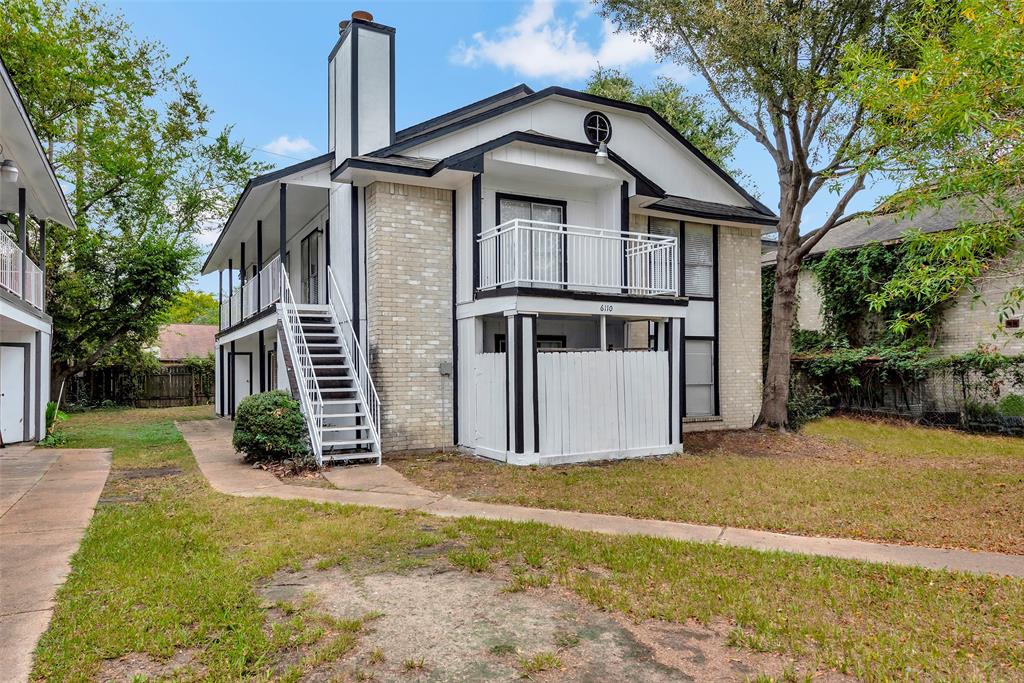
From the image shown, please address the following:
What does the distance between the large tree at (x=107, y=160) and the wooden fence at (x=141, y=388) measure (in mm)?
1071

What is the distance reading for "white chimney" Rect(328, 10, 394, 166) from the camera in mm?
12609

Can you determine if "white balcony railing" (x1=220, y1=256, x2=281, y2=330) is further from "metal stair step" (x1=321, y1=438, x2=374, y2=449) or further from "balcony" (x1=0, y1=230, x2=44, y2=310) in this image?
"balcony" (x1=0, y1=230, x2=44, y2=310)

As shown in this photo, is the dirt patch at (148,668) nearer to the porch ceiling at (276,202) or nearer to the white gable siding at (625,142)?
the white gable siding at (625,142)

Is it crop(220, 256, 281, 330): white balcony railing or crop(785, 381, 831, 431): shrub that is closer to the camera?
crop(220, 256, 281, 330): white balcony railing

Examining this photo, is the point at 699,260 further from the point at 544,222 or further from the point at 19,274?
the point at 19,274

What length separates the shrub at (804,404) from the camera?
16.8 meters

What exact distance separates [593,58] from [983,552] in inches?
1106

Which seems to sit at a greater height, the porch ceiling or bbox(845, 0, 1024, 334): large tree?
the porch ceiling

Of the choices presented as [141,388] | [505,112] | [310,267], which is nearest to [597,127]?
[505,112]

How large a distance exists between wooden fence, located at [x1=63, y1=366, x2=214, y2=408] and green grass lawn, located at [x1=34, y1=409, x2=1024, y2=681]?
75.8 feet

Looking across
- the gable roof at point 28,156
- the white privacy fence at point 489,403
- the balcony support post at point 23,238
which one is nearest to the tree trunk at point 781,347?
the white privacy fence at point 489,403

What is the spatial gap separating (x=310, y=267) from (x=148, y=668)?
13475 mm

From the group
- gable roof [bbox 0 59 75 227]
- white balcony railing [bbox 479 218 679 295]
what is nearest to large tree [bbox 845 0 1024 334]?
white balcony railing [bbox 479 218 679 295]

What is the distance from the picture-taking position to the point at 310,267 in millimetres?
16266
